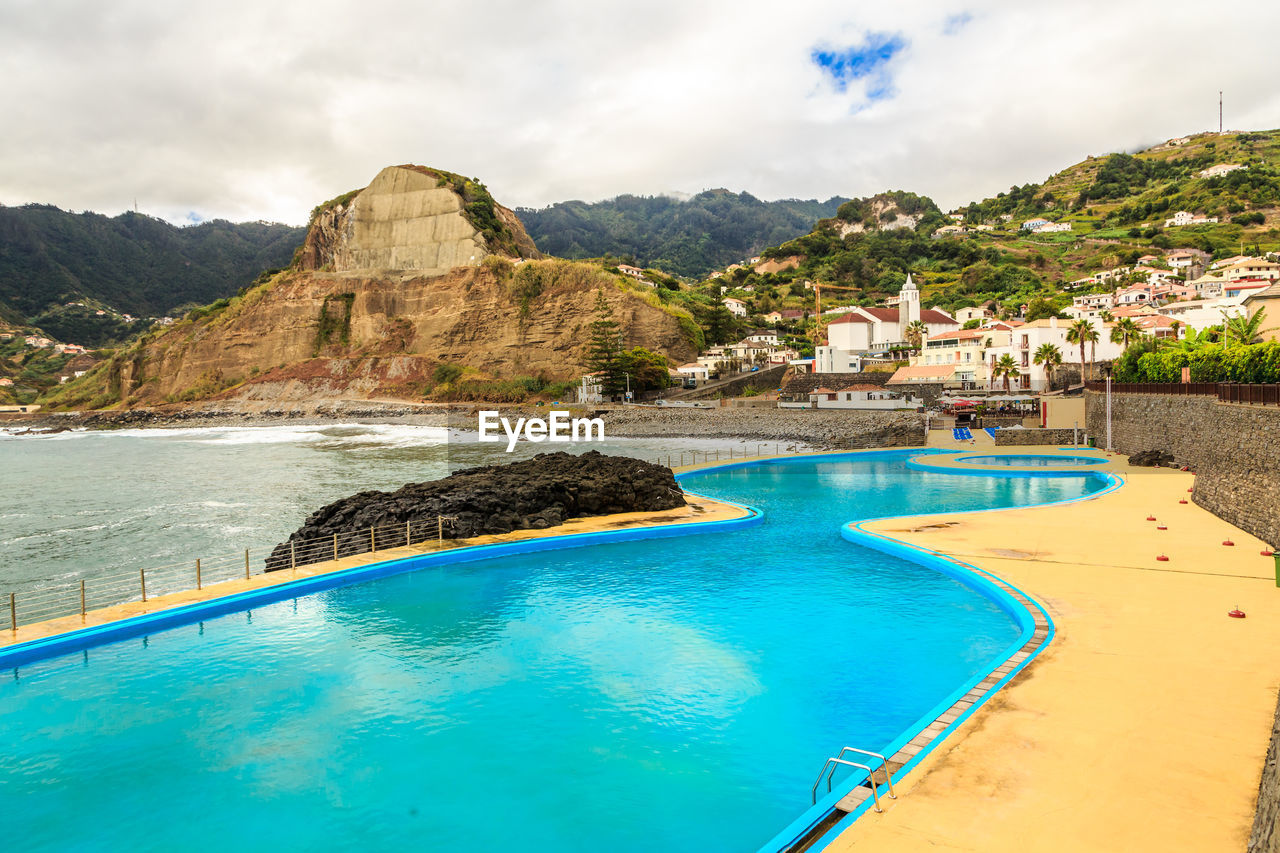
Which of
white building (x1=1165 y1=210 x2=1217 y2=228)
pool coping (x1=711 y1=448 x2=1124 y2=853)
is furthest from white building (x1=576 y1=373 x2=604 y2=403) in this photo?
white building (x1=1165 y1=210 x2=1217 y2=228)

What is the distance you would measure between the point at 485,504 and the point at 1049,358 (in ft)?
152

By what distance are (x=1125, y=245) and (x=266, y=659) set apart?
134 m

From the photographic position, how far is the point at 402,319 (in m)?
91.8

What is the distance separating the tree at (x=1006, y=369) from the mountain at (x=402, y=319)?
33673 millimetres

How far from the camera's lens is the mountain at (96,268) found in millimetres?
164375

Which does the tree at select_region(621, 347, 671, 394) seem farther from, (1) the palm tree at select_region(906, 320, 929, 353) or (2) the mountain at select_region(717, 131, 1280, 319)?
(2) the mountain at select_region(717, 131, 1280, 319)

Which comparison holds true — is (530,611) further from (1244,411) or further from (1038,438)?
(1038,438)

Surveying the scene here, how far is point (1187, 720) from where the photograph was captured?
6.76 metres

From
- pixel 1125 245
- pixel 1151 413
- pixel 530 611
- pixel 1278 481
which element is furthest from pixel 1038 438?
pixel 1125 245

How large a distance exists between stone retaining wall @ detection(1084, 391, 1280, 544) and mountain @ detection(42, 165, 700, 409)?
5426 centimetres

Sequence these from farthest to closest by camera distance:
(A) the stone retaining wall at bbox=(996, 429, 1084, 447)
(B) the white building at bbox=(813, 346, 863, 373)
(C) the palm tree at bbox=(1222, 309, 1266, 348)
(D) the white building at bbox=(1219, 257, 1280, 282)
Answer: (D) the white building at bbox=(1219, 257, 1280, 282)
(B) the white building at bbox=(813, 346, 863, 373)
(A) the stone retaining wall at bbox=(996, 429, 1084, 447)
(C) the palm tree at bbox=(1222, 309, 1266, 348)

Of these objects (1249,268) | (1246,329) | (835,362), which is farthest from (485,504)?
(1249,268)

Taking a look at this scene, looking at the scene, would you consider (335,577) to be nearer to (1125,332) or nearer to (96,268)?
(1125,332)

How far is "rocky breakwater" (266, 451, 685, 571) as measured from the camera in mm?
16875
